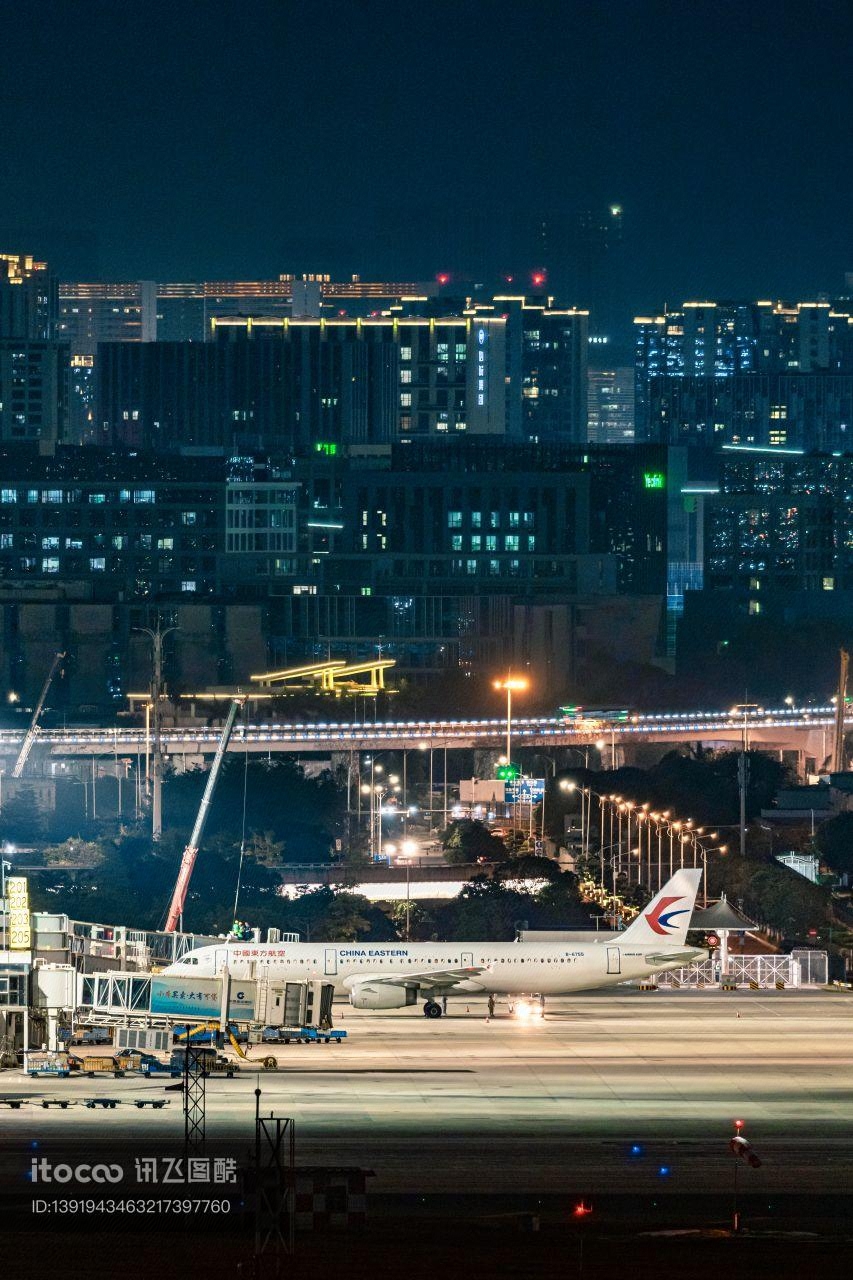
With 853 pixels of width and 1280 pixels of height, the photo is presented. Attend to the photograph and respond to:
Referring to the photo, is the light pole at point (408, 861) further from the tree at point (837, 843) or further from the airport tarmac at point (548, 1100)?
the airport tarmac at point (548, 1100)

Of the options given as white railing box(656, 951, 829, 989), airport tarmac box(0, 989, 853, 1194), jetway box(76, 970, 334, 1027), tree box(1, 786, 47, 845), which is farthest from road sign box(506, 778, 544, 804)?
jetway box(76, 970, 334, 1027)

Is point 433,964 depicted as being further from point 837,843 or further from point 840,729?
point 840,729

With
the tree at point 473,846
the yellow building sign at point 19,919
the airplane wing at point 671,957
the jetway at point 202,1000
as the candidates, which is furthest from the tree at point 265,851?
the yellow building sign at point 19,919

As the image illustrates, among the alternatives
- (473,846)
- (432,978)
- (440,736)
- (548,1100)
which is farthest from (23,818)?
(548,1100)

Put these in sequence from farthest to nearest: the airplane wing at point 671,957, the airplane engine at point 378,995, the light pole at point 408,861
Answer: the light pole at point 408,861
the airplane wing at point 671,957
the airplane engine at point 378,995

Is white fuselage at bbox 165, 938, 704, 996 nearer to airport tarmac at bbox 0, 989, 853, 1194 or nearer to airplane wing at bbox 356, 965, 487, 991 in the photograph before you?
airplane wing at bbox 356, 965, 487, 991

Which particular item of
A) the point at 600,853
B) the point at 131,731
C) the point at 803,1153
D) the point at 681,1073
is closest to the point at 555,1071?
the point at 681,1073
